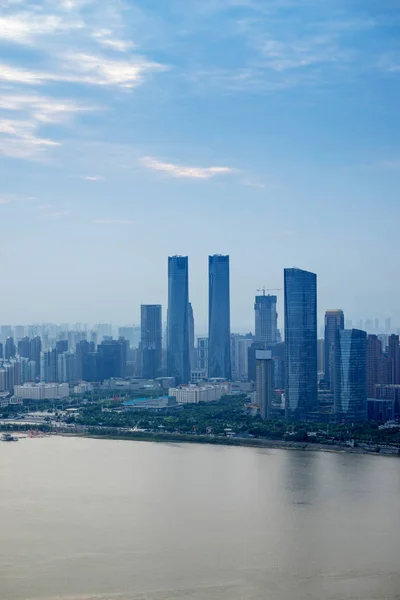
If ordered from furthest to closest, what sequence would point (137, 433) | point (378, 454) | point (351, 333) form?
point (351, 333), point (137, 433), point (378, 454)

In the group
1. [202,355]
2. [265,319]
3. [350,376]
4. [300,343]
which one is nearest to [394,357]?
[300,343]

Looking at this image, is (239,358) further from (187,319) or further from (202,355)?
(202,355)

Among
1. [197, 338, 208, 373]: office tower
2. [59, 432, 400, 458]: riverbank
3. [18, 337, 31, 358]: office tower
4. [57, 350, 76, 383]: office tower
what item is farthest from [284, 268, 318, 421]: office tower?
[18, 337, 31, 358]: office tower

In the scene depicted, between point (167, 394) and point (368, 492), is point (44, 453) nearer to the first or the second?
point (368, 492)

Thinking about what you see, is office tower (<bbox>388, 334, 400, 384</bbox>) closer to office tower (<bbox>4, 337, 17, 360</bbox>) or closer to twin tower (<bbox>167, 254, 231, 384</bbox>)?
twin tower (<bbox>167, 254, 231, 384</bbox>)

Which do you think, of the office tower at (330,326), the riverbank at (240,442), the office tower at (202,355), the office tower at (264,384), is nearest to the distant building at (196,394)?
the office tower at (330,326)

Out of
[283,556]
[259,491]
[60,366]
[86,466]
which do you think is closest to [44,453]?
[86,466]
